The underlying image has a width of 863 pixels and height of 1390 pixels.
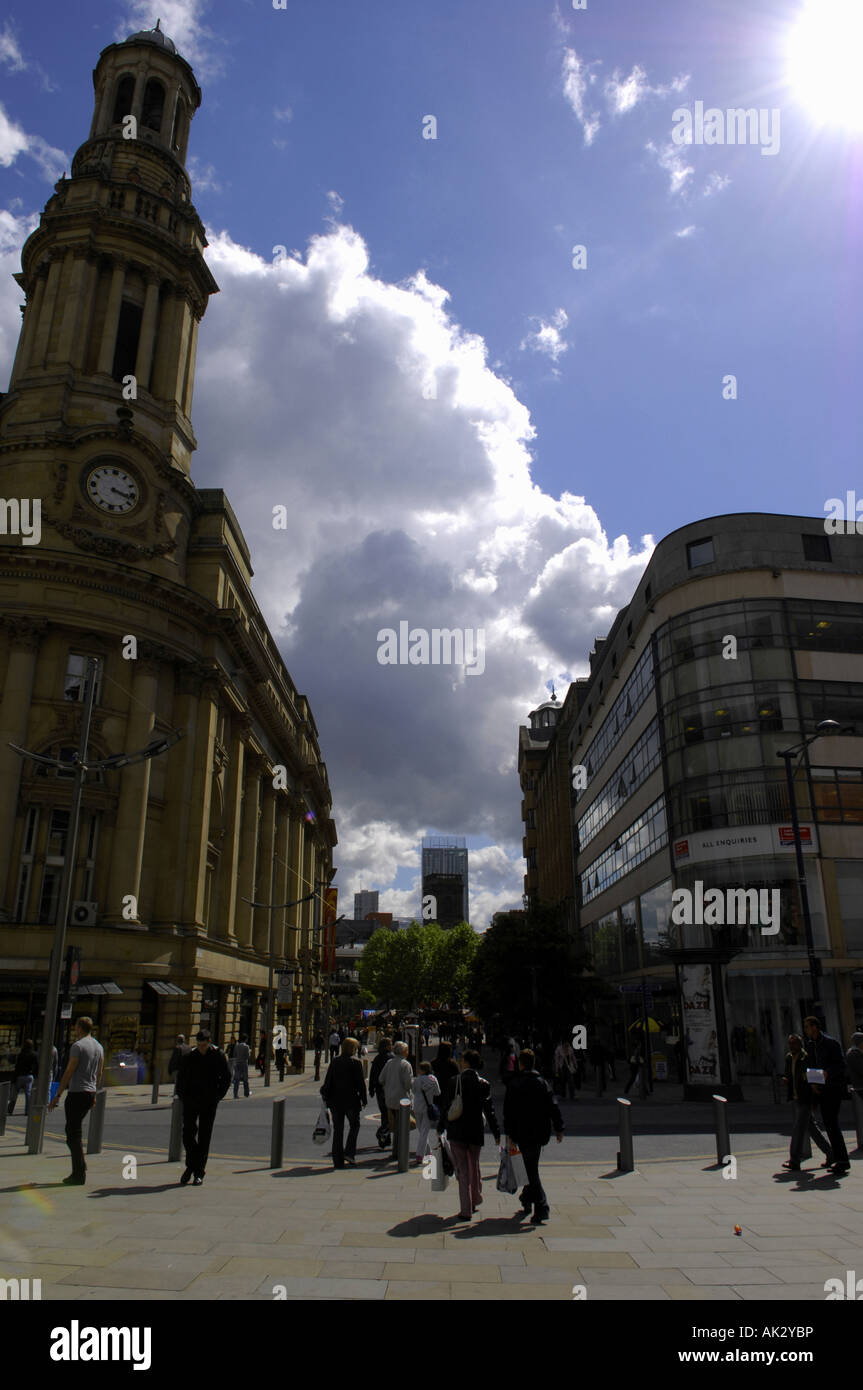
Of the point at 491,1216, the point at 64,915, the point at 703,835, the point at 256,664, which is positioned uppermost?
the point at 256,664

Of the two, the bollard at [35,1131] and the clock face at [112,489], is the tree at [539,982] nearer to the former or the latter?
the clock face at [112,489]

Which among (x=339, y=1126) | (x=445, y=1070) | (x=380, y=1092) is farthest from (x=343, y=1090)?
(x=380, y=1092)

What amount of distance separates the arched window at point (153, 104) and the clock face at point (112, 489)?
91.7 ft

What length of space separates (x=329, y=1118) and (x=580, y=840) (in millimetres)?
52569

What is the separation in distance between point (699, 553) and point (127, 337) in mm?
31280

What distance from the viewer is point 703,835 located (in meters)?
34.4

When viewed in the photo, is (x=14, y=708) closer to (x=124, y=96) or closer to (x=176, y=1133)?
(x=176, y=1133)

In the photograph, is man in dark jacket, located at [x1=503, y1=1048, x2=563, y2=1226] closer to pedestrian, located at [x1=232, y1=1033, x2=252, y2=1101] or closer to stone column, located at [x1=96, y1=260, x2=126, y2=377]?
pedestrian, located at [x1=232, y1=1033, x2=252, y2=1101]

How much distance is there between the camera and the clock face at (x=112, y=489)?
38.0 m

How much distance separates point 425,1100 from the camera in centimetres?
1291

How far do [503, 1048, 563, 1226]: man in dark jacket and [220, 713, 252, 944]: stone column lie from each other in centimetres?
3553
